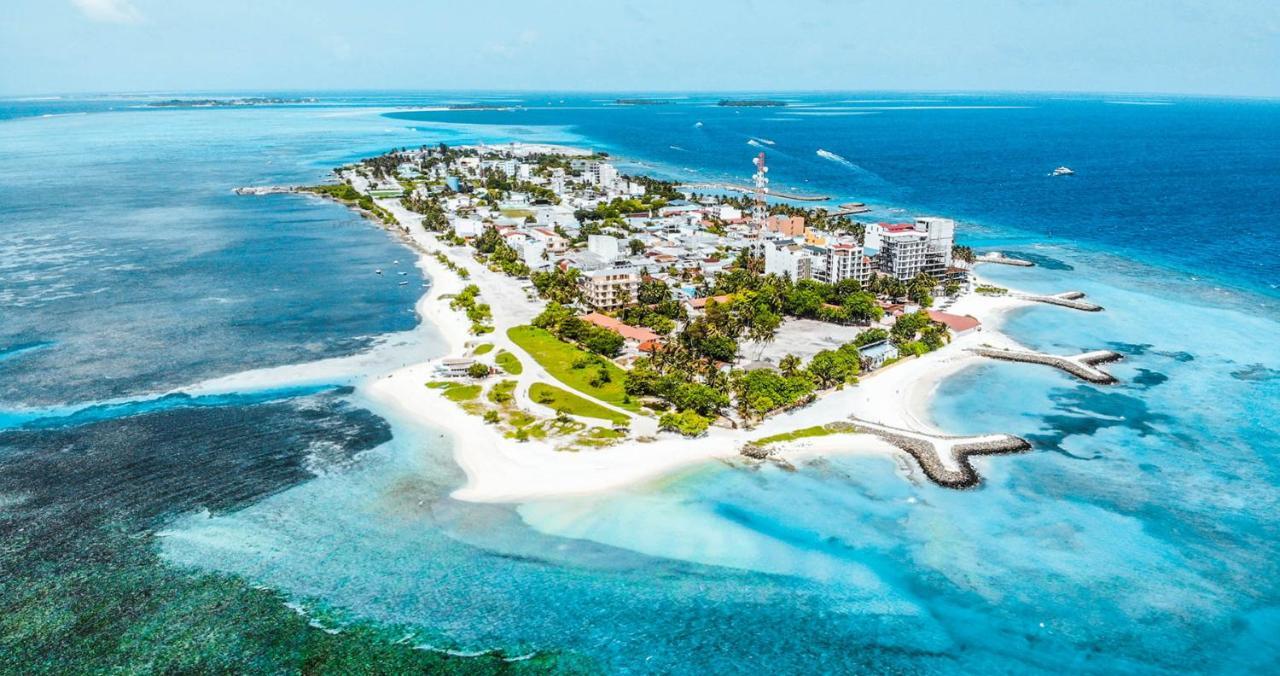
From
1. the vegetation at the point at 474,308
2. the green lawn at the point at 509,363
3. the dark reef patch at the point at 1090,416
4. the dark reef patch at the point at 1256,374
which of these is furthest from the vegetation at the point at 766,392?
the dark reef patch at the point at 1256,374

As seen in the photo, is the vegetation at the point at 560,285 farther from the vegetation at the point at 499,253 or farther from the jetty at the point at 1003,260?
the jetty at the point at 1003,260

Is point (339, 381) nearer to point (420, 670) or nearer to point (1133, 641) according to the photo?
point (420, 670)

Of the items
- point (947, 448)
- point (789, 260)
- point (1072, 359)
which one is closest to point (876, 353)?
point (1072, 359)

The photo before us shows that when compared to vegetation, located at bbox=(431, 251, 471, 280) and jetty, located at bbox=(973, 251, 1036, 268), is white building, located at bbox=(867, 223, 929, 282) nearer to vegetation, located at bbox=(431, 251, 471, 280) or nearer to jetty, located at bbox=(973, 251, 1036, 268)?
jetty, located at bbox=(973, 251, 1036, 268)

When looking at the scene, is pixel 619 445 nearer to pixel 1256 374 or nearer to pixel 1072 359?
pixel 1072 359

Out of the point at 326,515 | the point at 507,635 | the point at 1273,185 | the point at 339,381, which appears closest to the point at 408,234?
the point at 339,381

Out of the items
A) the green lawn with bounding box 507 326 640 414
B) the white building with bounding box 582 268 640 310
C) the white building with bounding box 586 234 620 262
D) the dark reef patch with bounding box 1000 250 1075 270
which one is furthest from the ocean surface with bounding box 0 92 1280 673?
the white building with bounding box 586 234 620 262

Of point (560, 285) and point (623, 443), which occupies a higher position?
point (560, 285)
